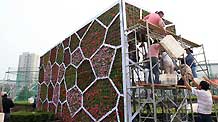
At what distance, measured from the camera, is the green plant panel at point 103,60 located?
5802 mm

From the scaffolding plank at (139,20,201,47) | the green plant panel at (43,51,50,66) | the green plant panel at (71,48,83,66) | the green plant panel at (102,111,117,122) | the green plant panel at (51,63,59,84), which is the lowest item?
the green plant panel at (102,111,117,122)

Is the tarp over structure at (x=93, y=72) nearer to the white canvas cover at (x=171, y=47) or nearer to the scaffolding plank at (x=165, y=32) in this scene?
the scaffolding plank at (x=165, y=32)

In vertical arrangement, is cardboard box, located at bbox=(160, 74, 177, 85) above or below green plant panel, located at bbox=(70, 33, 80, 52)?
below

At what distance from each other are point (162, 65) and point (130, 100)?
1243mm

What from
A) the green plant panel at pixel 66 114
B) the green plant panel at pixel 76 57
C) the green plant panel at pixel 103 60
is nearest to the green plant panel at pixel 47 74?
the green plant panel at pixel 66 114

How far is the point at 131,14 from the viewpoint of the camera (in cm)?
582

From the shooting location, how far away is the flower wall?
5.49 metres

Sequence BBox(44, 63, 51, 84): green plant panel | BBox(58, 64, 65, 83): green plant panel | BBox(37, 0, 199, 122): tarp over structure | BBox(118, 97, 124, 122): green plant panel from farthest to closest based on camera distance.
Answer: BBox(44, 63, 51, 84): green plant panel
BBox(58, 64, 65, 83): green plant panel
BBox(37, 0, 199, 122): tarp over structure
BBox(118, 97, 124, 122): green plant panel

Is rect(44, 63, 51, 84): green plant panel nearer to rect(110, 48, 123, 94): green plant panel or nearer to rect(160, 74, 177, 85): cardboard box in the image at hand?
rect(110, 48, 123, 94): green plant panel

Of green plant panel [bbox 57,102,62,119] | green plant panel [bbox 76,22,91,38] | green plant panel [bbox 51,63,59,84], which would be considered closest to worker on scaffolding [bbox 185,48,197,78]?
green plant panel [bbox 76,22,91,38]

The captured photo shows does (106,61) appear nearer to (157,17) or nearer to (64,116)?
(157,17)

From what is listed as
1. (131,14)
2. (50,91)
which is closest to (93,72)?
(131,14)

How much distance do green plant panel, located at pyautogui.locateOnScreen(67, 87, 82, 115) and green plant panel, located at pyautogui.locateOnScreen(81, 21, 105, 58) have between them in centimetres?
141

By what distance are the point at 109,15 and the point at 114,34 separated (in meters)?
0.78
